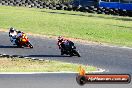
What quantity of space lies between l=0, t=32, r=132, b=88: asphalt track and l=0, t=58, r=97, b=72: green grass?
97 cm

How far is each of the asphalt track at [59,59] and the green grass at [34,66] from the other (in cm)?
97

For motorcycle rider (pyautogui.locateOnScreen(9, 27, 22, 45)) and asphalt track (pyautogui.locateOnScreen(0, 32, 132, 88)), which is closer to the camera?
asphalt track (pyautogui.locateOnScreen(0, 32, 132, 88))

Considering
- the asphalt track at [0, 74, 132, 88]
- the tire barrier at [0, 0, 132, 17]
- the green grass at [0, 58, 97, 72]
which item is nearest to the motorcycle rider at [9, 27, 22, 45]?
the green grass at [0, 58, 97, 72]

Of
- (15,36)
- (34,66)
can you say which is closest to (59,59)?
(34,66)

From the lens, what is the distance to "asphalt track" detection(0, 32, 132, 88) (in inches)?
495

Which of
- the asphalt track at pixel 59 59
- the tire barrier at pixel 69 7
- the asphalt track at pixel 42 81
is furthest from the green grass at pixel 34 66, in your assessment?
the tire barrier at pixel 69 7

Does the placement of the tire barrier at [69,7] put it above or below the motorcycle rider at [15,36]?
below

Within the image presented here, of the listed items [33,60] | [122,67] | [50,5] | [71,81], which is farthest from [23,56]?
[50,5]

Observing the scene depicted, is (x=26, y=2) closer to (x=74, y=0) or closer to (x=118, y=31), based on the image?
(x=74, y=0)

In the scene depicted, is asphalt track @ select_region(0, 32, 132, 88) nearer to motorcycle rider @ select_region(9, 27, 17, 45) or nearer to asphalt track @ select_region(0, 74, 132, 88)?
asphalt track @ select_region(0, 74, 132, 88)

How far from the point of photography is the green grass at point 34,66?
15125 millimetres

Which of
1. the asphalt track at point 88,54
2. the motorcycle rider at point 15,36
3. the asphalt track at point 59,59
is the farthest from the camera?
the motorcycle rider at point 15,36

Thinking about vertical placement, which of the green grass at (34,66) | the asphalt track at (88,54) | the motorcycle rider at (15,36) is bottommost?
the asphalt track at (88,54)

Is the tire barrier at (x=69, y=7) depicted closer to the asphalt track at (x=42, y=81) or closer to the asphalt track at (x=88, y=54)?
the asphalt track at (x=88, y=54)
